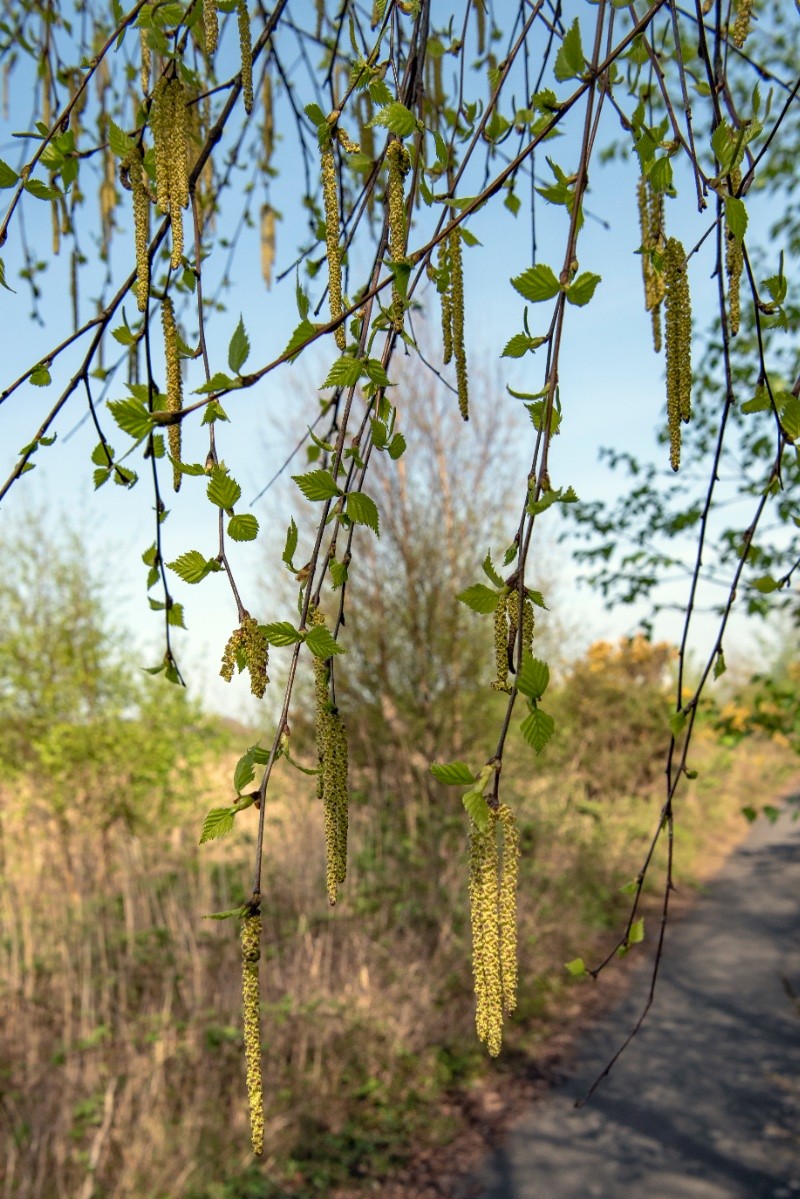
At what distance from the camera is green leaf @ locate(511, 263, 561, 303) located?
0.67 metres

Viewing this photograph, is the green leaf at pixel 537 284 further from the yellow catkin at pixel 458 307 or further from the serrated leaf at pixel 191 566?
the serrated leaf at pixel 191 566

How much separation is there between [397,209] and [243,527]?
0.28 m

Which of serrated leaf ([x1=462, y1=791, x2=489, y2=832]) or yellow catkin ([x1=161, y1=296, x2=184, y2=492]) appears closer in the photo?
serrated leaf ([x1=462, y1=791, x2=489, y2=832])

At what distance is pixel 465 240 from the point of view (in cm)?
105

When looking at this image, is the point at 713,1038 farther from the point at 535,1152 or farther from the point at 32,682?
the point at 32,682

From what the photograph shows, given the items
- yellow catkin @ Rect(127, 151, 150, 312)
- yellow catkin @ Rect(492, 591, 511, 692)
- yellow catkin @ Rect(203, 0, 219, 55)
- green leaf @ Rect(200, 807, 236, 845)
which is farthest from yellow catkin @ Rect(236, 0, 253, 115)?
green leaf @ Rect(200, 807, 236, 845)

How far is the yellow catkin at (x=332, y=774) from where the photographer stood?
2.25 ft

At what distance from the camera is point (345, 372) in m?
0.72

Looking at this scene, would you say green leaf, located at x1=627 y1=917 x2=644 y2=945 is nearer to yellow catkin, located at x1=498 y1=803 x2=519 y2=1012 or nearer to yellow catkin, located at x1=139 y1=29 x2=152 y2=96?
yellow catkin, located at x1=498 y1=803 x2=519 y2=1012

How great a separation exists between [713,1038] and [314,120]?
213 inches

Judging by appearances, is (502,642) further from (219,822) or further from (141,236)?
(141,236)

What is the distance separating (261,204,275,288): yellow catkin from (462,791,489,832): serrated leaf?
1.46 metres

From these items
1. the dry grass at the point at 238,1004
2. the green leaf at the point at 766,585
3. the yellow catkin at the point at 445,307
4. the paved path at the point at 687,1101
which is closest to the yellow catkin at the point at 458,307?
the yellow catkin at the point at 445,307

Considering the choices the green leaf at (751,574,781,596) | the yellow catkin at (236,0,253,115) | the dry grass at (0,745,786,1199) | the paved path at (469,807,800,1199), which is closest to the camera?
the yellow catkin at (236,0,253,115)
